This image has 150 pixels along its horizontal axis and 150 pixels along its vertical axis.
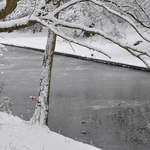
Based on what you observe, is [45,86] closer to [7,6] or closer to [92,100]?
[92,100]

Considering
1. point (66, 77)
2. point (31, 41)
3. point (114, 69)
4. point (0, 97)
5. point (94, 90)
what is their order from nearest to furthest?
point (0, 97) → point (94, 90) → point (66, 77) → point (114, 69) → point (31, 41)

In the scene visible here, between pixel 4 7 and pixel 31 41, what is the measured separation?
1767 inches

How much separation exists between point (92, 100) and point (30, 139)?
9.27m

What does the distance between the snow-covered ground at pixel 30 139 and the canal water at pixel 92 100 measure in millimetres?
2265

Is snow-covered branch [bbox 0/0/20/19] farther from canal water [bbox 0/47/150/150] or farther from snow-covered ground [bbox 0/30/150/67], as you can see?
snow-covered ground [bbox 0/30/150/67]

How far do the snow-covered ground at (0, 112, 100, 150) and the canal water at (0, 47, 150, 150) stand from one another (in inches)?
89.2

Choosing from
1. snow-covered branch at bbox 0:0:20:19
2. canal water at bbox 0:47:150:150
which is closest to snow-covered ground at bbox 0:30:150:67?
canal water at bbox 0:47:150:150

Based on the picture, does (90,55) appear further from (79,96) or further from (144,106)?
(144,106)

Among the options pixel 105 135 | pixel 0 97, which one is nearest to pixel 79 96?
pixel 0 97

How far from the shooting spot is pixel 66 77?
2562 centimetres

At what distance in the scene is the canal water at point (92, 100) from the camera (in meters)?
14.2

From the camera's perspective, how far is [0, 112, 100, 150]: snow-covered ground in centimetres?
955

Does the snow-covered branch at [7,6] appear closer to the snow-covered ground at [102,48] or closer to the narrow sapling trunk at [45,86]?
the narrow sapling trunk at [45,86]

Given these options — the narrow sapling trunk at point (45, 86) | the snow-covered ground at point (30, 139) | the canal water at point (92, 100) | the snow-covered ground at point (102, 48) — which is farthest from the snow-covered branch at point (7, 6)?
the snow-covered ground at point (102, 48)
